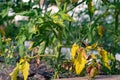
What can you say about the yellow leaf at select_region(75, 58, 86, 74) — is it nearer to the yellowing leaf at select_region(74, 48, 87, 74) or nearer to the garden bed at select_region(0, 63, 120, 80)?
the yellowing leaf at select_region(74, 48, 87, 74)

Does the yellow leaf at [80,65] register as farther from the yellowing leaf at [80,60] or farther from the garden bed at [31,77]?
the garden bed at [31,77]

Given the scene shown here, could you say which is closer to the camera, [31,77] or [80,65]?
[80,65]

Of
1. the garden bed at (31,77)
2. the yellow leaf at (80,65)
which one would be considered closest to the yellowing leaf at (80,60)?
the yellow leaf at (80,65)

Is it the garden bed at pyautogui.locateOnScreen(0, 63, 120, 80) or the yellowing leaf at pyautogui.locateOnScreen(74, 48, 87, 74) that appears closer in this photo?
the yellowing leaf at pyautogui.locateOnScreen(74, 48, 87, 74)

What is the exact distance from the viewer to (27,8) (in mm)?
4078

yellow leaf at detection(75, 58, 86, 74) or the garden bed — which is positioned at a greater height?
yellow leaf at detection(75, 58, 86, 74)

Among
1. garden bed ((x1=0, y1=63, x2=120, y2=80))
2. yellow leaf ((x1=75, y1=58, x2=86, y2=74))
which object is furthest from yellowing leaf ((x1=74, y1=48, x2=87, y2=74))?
garden bed ((x1=0, y1=63, x2=120, y2=80))

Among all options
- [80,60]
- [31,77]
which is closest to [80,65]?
[80,60]

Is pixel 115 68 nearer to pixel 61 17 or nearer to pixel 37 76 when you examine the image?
pixel 37 76

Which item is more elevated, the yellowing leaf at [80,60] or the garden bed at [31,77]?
the yellowing leaf at [80,60]

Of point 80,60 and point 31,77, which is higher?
point 80,60

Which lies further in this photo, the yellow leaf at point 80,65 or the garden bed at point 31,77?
the garden bed at point 31,77

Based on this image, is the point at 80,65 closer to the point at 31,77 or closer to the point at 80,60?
the point at 80,60

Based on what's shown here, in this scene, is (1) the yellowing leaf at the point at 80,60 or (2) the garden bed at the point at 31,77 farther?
(2) the garden bed at the point at 31,77
